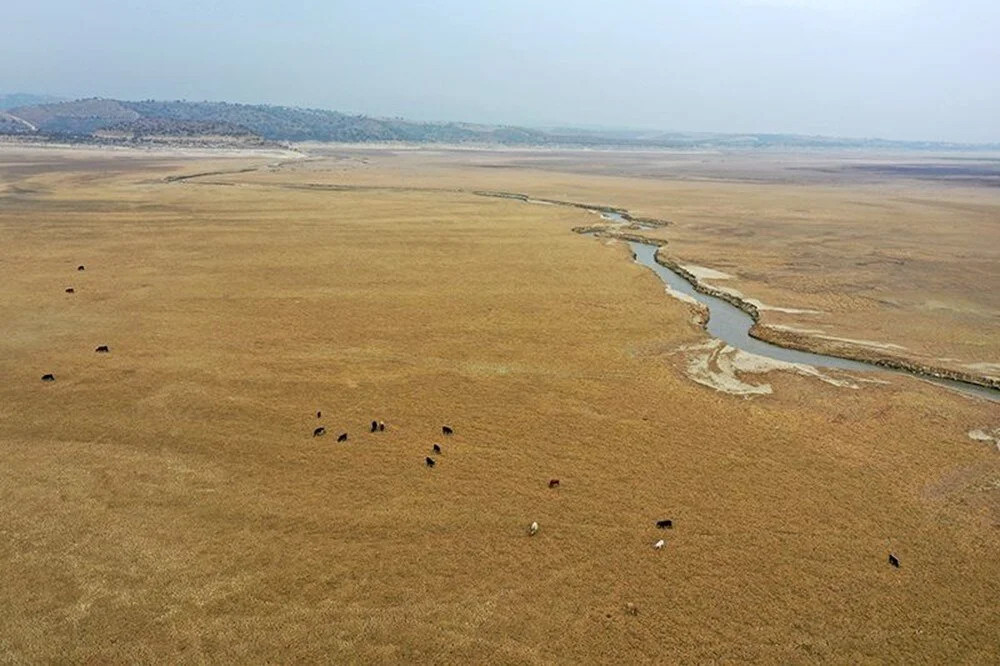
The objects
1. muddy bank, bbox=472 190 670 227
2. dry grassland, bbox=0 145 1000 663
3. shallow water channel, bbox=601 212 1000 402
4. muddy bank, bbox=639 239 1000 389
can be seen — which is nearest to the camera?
dry grassland, bbox=0 145 1000 663

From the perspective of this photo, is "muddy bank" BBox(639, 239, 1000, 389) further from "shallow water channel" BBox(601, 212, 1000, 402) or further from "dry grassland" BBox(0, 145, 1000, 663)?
"dry grassland" BBox(0, 145, 1000, 663)

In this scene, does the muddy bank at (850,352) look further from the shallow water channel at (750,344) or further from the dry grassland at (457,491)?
the dry grassland at (457,491)

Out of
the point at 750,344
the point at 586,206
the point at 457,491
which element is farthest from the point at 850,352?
the point at 586,206

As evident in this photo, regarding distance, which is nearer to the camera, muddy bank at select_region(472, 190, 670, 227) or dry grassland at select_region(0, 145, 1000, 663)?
dry grassland at select_region(0, 145, 1000, 663)

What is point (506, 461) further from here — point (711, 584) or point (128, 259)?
point (128, 259)

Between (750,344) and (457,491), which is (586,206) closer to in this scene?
(750,344)

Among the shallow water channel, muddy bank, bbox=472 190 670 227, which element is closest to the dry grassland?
the shallow water channel

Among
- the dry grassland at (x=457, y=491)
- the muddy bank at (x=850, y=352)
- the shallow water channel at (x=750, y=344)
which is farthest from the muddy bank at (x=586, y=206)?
the muddy bank at (x=850, y=352)

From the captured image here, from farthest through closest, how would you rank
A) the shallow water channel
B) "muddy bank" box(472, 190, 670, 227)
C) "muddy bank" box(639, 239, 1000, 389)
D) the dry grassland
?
"muddy bank" box(472, 190, 670, 227) < "muddy bank" box(639, 239, 1000, 389) < the shallow water channel < the dry grassland
